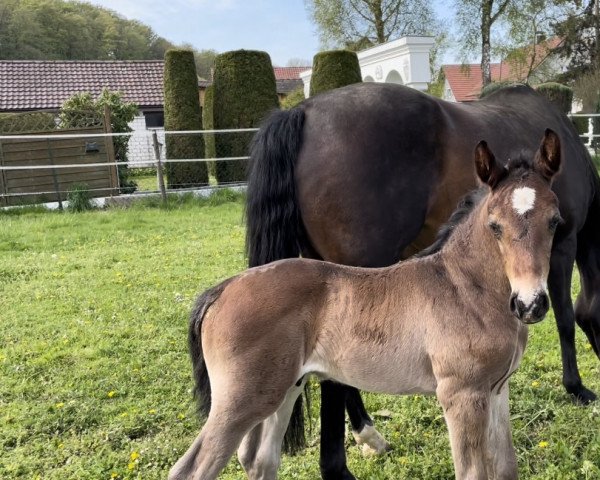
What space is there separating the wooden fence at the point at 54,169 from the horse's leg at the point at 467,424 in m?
10.4

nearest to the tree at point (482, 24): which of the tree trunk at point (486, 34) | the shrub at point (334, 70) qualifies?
the tree trunk at point (486, 34)

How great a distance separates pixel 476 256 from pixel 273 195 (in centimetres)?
106

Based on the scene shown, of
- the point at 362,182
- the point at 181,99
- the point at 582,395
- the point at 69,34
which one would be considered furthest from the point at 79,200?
the point at 69,34

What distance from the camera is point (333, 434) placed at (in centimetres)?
247

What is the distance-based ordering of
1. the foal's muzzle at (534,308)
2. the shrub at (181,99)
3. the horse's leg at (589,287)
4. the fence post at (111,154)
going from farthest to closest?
the shrub at (181,99), the fence post at (111,154), the horse's leg at (589,287), the foal's muzzle at (534,308)

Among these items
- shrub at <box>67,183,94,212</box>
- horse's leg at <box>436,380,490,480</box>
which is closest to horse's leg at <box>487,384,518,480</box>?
horse's leg at <box>436,380,490,480</box>

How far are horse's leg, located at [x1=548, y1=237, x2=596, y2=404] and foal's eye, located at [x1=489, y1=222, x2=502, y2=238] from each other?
1353 millimetres

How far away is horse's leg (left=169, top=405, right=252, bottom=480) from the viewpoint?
1.88m

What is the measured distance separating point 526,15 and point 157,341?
79.8ft

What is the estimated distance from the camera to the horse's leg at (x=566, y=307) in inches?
117

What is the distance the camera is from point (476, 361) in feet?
5.97

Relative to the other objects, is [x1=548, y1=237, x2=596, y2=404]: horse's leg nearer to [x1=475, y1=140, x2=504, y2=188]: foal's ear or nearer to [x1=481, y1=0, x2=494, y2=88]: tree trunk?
[x1=475, y1=140, x2=504, y2=188]: foal's ear

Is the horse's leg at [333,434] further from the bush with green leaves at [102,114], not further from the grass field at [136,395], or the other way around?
the bush with green leaves at [102,114]

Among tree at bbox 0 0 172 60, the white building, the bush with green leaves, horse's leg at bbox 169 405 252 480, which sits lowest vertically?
horse's leg at bbox 169 405 252 480
